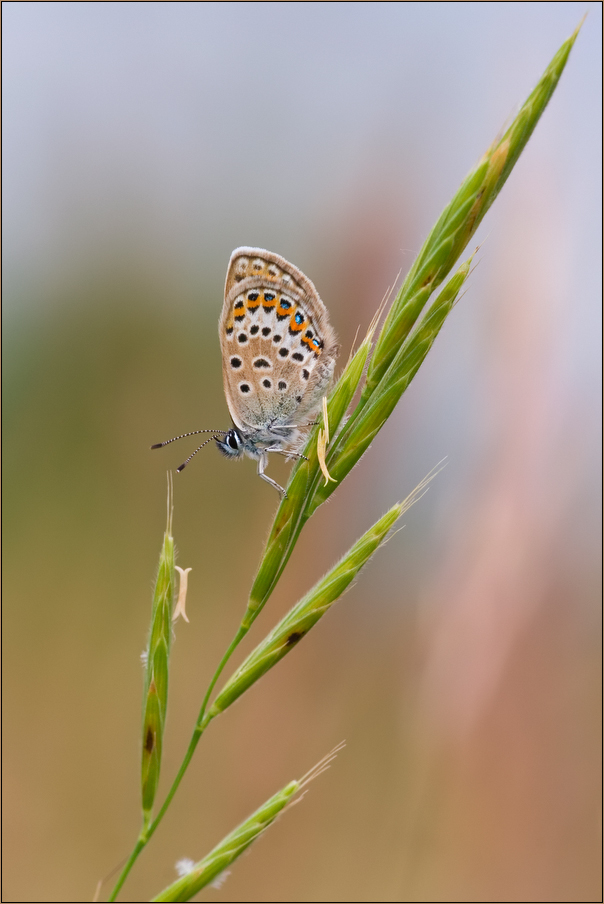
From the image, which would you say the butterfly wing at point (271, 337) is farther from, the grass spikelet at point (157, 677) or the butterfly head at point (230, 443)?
the grass spikelet at point (157, 677)

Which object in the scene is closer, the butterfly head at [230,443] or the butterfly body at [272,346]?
the butterfly body at [272,346]

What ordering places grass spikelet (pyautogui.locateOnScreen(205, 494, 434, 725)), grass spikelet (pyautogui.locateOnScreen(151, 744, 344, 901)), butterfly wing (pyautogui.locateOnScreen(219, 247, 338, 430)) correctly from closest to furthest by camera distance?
grass spikelet (pyautogui.locateOnScreen(151, 744, 344, 901)), grass spikelet (pyautogui.locateOnScreen(205, 494, 434, 725)), butterfly wing (pyautogui.locateOnScreen(219, 247, 338, 430))

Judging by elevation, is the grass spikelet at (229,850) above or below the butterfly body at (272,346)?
below

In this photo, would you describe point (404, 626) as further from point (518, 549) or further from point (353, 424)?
point (353, 424)

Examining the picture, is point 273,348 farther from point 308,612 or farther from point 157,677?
point 157,677

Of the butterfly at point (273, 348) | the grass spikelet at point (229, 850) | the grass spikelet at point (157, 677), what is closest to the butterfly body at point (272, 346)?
the butterfly at point (273, 348)

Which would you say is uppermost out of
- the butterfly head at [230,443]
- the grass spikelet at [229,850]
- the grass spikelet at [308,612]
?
the grass spikelet at [308,612]

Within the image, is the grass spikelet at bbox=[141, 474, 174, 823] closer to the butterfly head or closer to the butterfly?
the butterfly

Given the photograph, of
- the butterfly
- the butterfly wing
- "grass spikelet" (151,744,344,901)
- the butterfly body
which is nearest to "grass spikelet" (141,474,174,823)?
"grass spikelet" (151,744,344,901)

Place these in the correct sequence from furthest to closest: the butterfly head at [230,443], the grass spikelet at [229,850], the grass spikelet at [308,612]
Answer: the butterfly head at [230,443], the grass spikelet at [308,612], the grass spikelet at [229,850]
